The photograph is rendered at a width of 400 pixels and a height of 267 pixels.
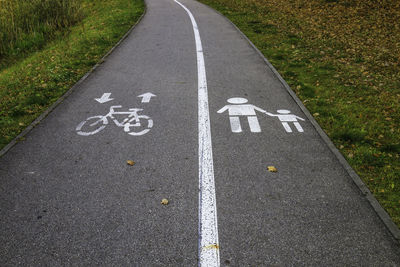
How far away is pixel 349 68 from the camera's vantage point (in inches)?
340

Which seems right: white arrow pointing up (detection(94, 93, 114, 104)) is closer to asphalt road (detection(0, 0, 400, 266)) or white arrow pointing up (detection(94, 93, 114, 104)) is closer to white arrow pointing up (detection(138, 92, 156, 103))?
asphalt road (detection(0, 0, 400, 266))

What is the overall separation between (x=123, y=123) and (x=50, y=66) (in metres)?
5.00

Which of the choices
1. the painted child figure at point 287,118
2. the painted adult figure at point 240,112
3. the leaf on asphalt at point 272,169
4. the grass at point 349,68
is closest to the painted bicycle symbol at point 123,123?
the painted adult figure at point 240,112

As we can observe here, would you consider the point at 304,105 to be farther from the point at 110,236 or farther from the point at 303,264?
the point at 110,236

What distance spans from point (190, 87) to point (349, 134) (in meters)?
3.76

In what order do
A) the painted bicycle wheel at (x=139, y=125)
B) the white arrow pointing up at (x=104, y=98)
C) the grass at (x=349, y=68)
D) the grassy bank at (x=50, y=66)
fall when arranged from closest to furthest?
the grass at (x=349, y=68) → the painted bicycle wheel at (x=139, y=125) → the grassy bank at (x=50, y=66) → the white arrow pointing up at (x=104, y=98)

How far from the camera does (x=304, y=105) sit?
21.2 ft

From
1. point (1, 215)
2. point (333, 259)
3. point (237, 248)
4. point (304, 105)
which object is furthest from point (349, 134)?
point (1, 215)

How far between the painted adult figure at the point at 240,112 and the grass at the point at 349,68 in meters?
1.27

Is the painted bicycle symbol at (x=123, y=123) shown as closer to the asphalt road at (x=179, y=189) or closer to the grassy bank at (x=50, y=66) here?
the asphalt road at (x=179, y=189)

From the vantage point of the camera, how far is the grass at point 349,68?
4.73 m

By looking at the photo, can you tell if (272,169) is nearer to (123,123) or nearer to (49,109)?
(123,123)

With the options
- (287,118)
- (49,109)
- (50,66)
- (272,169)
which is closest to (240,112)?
(287,118)

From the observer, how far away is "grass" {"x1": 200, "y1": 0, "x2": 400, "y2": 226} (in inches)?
186
